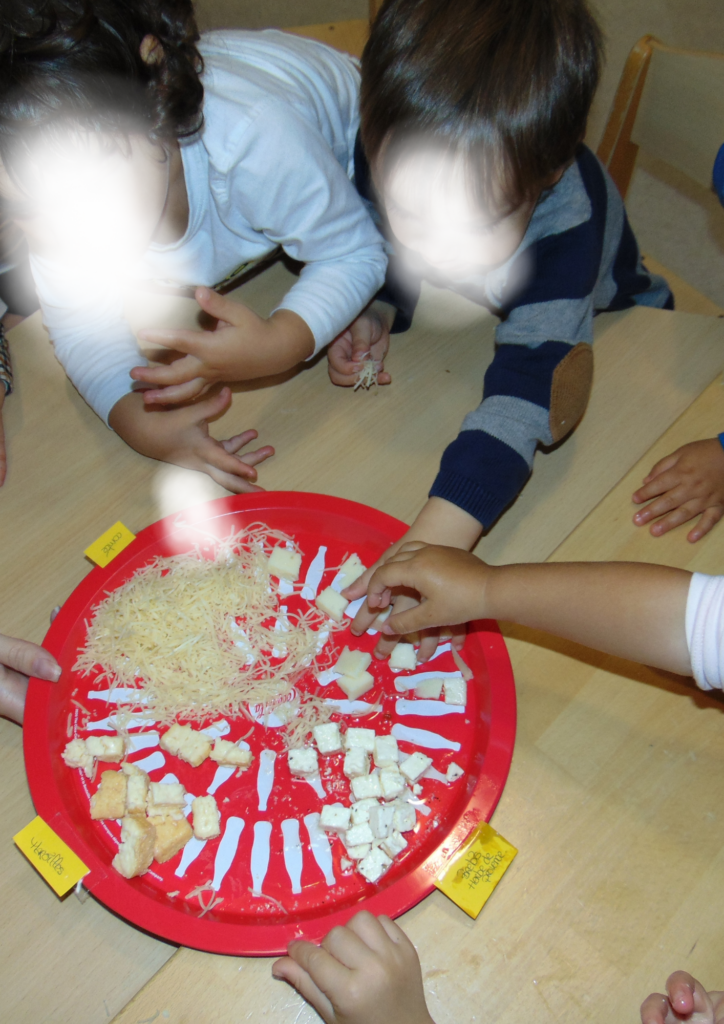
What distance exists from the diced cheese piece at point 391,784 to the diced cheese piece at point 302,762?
0.07 metres

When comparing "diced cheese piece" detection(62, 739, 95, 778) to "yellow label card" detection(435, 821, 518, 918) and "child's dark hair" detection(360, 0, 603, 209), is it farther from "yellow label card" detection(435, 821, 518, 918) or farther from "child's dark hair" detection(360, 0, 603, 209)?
"child's dark hair" detection(360, 0, 603, 209)

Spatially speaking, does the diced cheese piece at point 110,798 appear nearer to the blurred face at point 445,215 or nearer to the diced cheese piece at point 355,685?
the diced cheese piece at point 355,685

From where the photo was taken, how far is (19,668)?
774 millimetres

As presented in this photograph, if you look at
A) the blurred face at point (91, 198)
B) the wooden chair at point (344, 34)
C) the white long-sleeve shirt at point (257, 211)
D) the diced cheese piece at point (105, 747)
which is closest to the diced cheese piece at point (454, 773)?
the diced cheese piece at point (105, 747)

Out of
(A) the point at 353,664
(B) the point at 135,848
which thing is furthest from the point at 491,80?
Result: (B) the point at 135,848

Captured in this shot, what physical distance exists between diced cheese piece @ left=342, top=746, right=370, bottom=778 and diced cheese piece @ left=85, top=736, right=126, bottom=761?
0.24 meters

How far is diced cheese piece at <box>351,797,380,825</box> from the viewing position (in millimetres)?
699

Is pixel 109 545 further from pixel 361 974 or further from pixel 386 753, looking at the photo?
pixel 361 974

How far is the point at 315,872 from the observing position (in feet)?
2.27

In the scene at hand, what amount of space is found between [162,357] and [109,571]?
36 centimetres

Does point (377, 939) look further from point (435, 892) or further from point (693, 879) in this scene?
point (693, 879)

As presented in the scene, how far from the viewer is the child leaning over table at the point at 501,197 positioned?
2.34ft

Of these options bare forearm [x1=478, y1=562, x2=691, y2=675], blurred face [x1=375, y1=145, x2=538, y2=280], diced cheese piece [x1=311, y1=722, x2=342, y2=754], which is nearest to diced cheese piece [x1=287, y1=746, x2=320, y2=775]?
diced cheese piece [x1=311, y1=722, x2=342, y2=754]

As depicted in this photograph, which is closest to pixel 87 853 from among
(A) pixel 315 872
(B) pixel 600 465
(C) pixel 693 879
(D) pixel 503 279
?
(A) pixel 315 872
